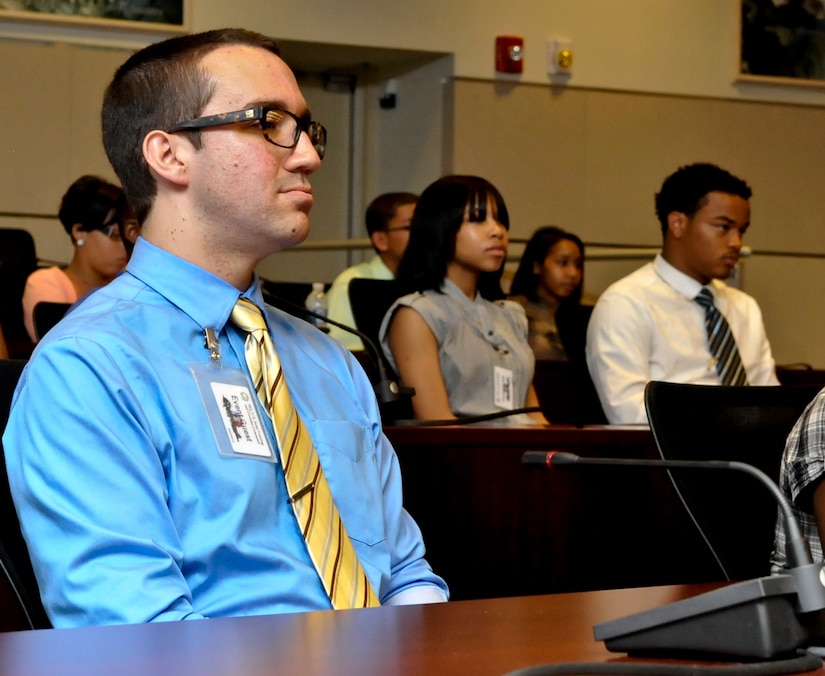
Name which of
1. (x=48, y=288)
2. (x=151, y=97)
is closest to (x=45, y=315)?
(x=48, y=288)

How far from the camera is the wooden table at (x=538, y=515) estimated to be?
94.8 inches

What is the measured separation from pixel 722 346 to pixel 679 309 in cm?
19

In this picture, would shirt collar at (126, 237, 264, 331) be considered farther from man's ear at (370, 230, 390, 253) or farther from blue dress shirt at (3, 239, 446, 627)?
man's ear at (370, 230, 390, 253)

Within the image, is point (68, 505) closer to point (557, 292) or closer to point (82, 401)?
point (82, 401)

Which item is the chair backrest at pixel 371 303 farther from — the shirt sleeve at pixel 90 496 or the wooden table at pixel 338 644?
the wooden table at pixel 338 644

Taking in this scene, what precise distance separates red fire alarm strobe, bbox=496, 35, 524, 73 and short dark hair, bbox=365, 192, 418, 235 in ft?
6.25

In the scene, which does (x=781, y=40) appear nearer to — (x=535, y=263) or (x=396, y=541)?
(x=535, y=263)

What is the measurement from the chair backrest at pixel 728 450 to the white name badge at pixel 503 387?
5.12 feet

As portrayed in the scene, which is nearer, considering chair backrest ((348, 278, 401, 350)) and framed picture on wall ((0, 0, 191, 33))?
chair backrest ((348, 278, 401, 350))

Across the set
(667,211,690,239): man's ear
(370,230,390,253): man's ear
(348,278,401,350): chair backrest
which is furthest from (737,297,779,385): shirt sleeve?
(370,230,390,253): man's ear

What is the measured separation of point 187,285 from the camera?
4.79 ft

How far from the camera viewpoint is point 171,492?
4.26 feet

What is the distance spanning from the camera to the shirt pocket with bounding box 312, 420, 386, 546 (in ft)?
4.79

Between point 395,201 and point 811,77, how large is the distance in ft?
11.8
